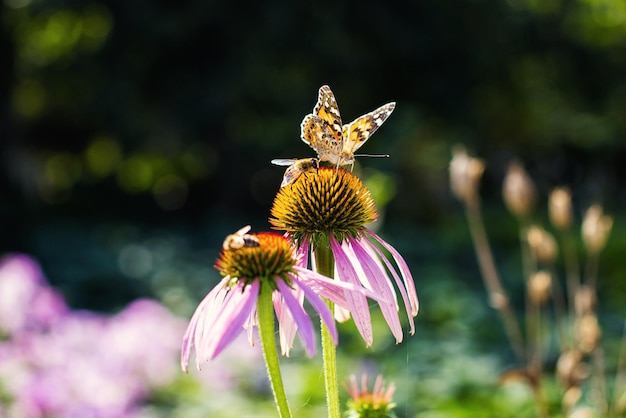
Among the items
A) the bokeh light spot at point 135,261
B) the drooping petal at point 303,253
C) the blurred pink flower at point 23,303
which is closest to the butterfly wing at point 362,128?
the drooping petal at point 303,253

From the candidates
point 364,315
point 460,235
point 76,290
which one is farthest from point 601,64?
point 364,315

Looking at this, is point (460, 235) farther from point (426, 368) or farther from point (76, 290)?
point (426, 368)

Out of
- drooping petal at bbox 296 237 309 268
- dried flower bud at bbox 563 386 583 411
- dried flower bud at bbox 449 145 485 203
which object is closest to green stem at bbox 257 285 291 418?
drooping petal at bbox 296 237 309 268

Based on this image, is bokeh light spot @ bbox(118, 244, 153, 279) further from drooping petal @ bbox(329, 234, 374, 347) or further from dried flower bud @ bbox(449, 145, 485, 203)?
drooping petal @ bbox(329, 234, 374, 347)

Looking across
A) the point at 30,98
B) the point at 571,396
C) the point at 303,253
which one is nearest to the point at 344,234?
the point at 303,253

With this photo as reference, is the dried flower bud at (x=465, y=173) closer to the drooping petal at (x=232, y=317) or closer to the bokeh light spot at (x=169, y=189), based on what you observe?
the drooping petal at (x=232, y=317)

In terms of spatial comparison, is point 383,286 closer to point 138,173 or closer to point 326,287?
point 326,287
